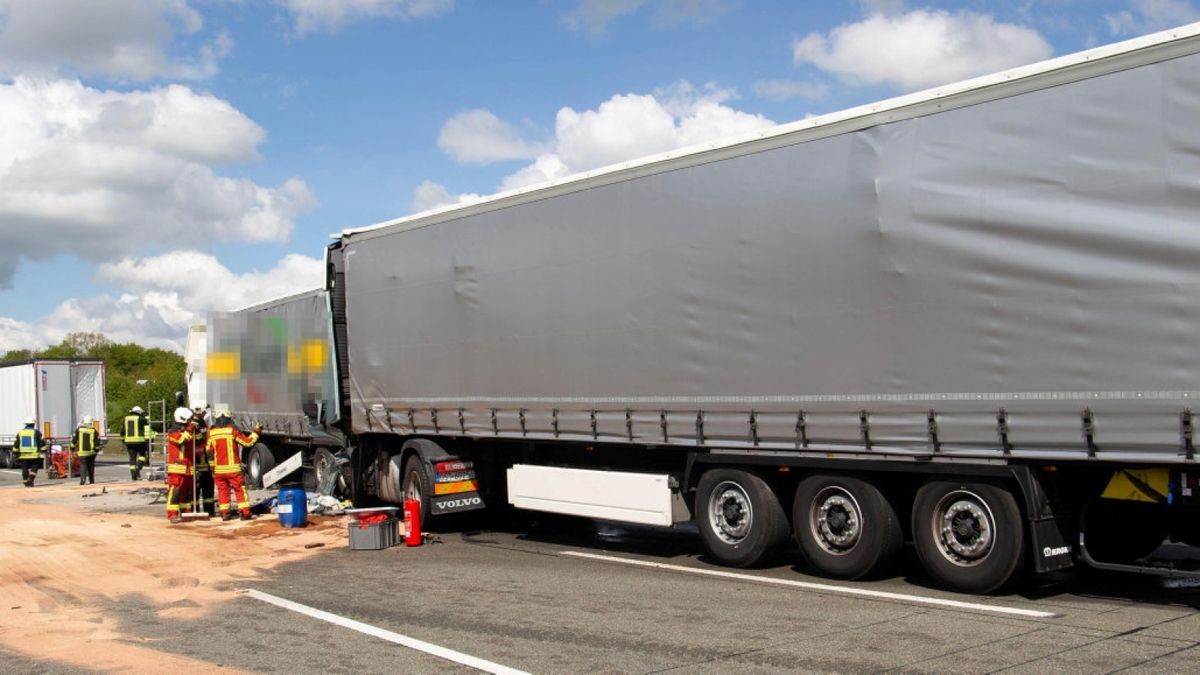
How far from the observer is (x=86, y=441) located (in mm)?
24109

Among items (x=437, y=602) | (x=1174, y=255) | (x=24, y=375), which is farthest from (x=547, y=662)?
(x=24, y=375)

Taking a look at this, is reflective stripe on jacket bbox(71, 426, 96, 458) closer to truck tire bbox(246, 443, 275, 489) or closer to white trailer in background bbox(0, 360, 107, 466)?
truck tire bbox(246, 443, 275, 489)

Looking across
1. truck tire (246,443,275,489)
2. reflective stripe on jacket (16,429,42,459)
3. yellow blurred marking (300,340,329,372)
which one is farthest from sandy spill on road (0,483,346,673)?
reflective stripe on jacket (16,429,42,459)

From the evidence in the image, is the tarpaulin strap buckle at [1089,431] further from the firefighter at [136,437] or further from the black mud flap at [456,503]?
the firefighter at [136,437]

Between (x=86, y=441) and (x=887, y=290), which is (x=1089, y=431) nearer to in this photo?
(x=887, y=290)

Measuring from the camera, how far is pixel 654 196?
400 inches

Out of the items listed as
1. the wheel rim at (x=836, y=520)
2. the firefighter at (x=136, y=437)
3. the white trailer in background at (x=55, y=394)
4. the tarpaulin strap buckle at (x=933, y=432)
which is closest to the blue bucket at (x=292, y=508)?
the wheel rim at (x=836, y=520)

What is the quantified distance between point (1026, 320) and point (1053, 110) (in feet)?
4.71

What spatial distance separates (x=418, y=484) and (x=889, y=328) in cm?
706

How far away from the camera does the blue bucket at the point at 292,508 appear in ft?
47.0

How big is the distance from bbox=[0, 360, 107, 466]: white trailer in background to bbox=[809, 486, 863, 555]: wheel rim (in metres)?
26.6

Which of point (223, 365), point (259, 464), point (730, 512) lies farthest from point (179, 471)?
point (730, 512)

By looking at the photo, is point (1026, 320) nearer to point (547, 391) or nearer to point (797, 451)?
point (797, 451)

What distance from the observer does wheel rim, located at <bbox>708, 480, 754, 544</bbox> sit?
960cm
